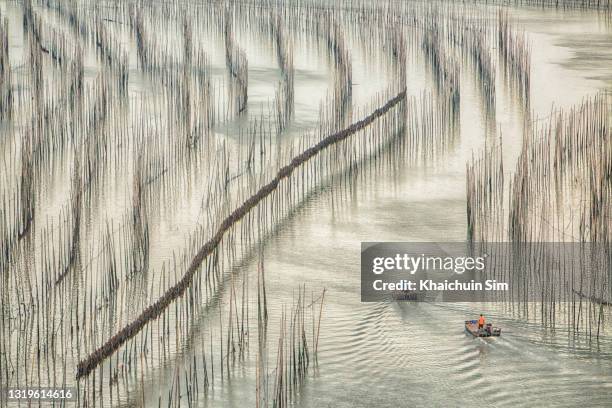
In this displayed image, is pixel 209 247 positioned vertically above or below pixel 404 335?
above

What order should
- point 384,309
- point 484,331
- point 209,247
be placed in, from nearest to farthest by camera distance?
point 484,331
point 384,309
point 209,247

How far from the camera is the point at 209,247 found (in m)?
3.65

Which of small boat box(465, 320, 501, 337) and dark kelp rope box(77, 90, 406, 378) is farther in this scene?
small boat box(465, 320, 501, 337)

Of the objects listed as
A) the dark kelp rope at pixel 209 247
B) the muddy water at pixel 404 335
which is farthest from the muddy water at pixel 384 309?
the dark kelp rope at pixel 209 247

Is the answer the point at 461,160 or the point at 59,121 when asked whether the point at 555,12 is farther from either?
the point at 59,121

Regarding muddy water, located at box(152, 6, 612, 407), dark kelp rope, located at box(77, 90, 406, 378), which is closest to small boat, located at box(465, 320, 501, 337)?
muddy water, located at box(152, 6, 612, 407)

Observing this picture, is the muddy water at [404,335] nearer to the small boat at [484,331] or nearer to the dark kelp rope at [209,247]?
the small boat at [484,331]

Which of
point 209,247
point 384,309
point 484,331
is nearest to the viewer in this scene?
point 484,331

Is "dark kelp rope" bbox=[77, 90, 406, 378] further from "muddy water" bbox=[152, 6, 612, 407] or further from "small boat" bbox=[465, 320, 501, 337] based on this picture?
"small boat" bbox=[465, 320, 501, 337]

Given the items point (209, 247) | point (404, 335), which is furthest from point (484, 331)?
point (209, 247)

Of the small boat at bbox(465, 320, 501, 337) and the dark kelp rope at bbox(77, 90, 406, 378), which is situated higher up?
the dark kelp rope at bbox(77, 90, 406, 378)

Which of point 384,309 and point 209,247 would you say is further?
point 209,247

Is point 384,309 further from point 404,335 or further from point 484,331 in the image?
point 484,331

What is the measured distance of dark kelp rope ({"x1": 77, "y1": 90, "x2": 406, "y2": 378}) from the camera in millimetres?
3016
